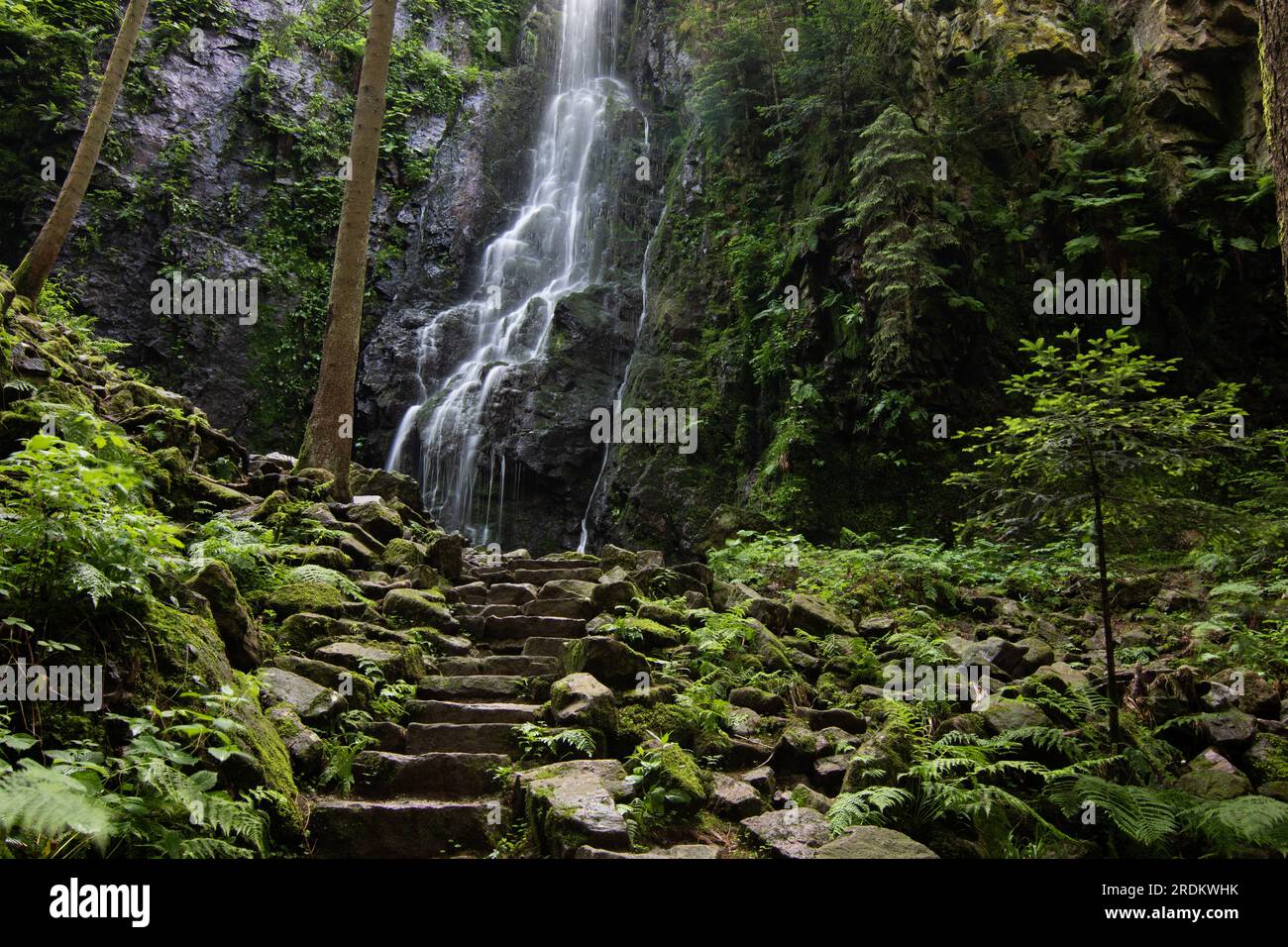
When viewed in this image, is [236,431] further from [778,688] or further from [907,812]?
[907,812]

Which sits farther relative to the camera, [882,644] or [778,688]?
[882,644]

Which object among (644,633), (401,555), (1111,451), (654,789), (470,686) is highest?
(1111,451)

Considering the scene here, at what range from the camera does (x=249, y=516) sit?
710 cm

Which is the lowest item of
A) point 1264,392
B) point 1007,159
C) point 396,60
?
point 1264,392

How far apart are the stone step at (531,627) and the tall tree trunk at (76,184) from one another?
7.57 metres

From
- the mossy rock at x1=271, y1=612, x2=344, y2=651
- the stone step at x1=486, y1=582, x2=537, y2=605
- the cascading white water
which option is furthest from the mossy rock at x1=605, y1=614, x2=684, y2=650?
the cascading white water

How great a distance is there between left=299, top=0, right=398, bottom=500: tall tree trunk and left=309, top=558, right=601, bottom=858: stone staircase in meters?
2.97

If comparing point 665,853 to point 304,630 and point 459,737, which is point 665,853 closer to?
point 459,737

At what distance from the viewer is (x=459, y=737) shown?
4613mm

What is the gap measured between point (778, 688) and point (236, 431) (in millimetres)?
16729

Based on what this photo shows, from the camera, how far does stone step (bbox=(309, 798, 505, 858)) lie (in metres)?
3.50

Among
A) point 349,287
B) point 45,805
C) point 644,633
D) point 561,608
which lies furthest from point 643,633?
point 349,287

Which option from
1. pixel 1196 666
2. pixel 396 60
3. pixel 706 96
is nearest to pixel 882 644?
pixel 1196 666

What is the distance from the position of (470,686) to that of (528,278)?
17.0 meters
